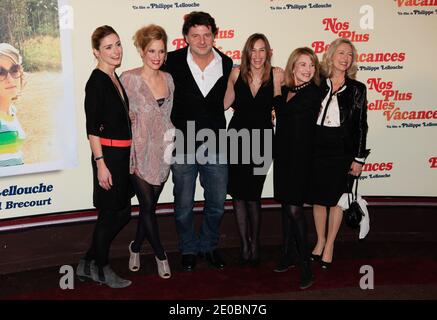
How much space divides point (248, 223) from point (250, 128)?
809 millimetres

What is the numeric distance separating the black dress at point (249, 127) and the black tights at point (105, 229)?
2.86 feet

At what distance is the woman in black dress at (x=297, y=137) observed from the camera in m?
3.84

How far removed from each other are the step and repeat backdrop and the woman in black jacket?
2.12ft

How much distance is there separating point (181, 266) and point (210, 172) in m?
0.86

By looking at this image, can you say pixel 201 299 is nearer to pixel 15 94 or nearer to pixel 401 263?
pixel 401 263

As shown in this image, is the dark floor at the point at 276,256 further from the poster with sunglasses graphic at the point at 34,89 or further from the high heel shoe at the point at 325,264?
the poster with sunglasses graphic at the point at 34,89

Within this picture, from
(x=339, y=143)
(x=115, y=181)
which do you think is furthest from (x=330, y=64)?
(x=115, y=181)

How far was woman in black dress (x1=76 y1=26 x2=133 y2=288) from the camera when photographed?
3.68 metres

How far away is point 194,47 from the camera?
12.8ft

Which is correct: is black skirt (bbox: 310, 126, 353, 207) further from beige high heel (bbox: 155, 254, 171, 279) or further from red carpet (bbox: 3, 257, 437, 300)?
beige high heel (bbox: 155, 254, 171, 279)

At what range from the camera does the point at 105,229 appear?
12.9ft

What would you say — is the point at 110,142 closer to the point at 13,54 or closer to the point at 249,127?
the point at 249,127

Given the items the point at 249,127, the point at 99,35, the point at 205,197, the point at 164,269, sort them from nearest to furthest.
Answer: the point at 99,35 < the point at 249,127 < the point at 164,269 < the point at 205,197
